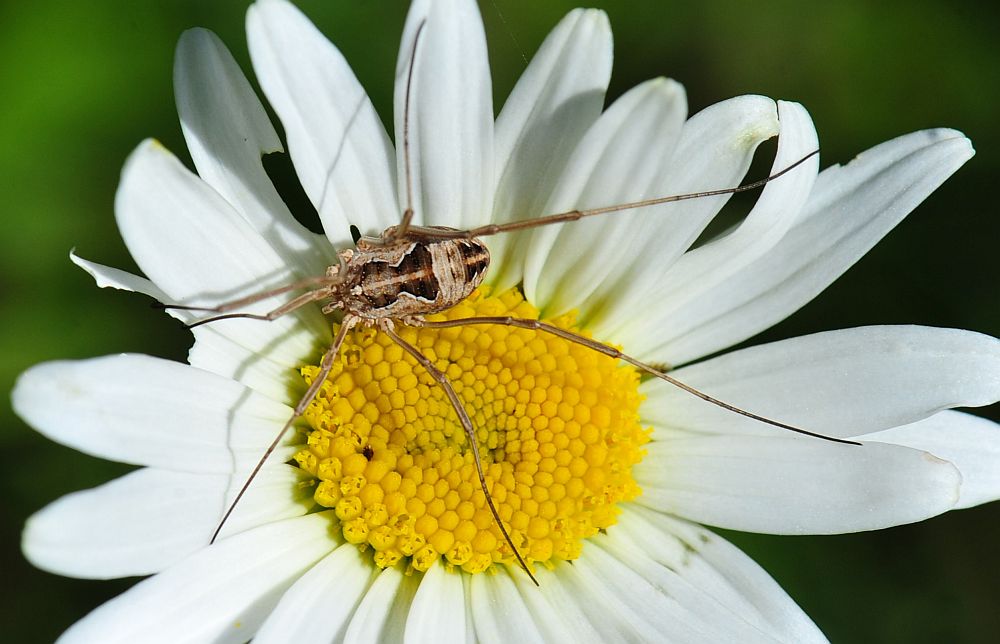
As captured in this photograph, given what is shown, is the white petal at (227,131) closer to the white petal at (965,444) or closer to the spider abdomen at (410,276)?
the spider abdomen at (410,276)

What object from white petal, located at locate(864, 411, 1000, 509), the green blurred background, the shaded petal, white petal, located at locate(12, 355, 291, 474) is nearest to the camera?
white petal, located at locate(12, 355, 291, 474)

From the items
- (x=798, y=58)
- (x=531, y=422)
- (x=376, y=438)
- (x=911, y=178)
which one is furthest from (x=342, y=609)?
(x=798, y=58)

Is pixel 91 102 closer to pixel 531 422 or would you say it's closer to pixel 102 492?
pixel 102 492

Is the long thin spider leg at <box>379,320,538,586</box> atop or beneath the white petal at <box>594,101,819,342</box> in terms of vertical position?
beneath

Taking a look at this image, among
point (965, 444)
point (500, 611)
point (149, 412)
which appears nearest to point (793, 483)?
point (965, 444)

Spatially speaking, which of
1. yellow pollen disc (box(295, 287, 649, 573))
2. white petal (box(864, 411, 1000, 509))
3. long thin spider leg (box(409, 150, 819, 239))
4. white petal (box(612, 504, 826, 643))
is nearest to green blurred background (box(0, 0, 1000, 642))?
white petal (box(612, 504, 826, 643))

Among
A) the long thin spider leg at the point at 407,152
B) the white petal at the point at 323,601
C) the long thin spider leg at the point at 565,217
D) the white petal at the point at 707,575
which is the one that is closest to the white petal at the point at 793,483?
the white petal at the point at 707,575

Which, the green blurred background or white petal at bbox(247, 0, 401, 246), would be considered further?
the green blurred background

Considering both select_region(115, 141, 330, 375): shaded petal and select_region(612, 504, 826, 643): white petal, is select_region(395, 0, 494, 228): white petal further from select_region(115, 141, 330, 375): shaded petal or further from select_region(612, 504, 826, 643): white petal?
Answer: select_region(612, 504, 826, 643): white petal
